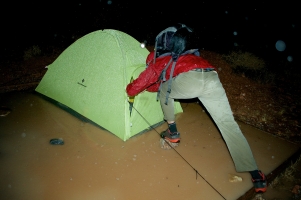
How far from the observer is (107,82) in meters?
3.56

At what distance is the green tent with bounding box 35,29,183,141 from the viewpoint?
346 cm

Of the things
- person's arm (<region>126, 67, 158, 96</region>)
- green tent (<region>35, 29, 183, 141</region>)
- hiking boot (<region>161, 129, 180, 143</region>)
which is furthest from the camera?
green tent (<region>35, 29, 183, 141</region>)

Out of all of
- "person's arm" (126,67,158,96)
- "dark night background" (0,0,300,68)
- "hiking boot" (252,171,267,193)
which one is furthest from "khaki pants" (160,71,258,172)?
"dark night background" (0,0,300,68)

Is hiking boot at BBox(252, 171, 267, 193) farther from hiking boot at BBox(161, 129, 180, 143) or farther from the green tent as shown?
the green tent

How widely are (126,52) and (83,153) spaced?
1.72 m

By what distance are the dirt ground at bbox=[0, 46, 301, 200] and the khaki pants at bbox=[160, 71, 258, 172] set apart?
2.09 feet

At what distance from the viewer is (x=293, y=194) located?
2.78 meters

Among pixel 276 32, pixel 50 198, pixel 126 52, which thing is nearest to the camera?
pixel 50 198

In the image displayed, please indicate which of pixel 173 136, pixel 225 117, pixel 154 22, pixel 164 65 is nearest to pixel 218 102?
pixel 225 117

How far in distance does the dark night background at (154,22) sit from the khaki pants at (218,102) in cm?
656

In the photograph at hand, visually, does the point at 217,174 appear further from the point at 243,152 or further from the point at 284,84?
the point at 284,84

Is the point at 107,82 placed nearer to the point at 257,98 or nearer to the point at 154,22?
the point at 257,98

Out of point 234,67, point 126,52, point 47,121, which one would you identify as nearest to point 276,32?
point 234,67

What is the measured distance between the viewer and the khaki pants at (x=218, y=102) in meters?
2.62
